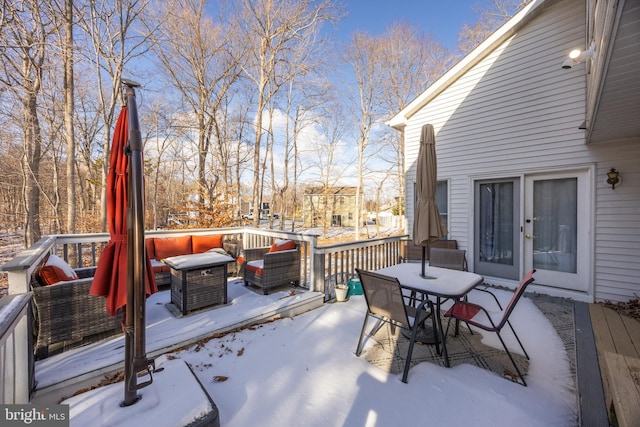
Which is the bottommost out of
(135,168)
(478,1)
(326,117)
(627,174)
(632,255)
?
(632,255)

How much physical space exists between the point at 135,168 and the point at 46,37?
8.57 metres

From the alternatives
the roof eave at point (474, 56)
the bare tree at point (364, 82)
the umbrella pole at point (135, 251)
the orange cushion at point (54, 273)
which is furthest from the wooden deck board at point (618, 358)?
the bare tree at point (364, 82)

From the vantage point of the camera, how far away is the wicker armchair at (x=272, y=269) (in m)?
4.03

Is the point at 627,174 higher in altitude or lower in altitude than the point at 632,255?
higher

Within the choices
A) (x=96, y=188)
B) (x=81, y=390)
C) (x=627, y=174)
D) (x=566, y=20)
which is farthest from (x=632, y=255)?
(x=96, y=188)

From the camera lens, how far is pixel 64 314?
2506 mm

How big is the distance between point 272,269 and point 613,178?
5200 mm

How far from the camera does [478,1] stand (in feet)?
29.2

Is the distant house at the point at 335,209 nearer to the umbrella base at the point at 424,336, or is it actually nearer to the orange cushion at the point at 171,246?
the orange cushion at the point at 171,246

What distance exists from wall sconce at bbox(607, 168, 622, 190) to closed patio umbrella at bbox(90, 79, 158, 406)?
19.2 ft

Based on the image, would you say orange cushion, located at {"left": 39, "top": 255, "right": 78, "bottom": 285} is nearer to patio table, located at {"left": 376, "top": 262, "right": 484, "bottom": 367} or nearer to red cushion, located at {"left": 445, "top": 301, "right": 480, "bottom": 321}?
patio table, located at {"left": 376, "top": 262, "right": 484, "bottom": 367}

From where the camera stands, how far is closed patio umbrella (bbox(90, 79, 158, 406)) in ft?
4.80

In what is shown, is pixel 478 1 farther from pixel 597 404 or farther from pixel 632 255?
pixel 597 404

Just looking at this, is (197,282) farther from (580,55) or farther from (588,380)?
(580,55)
